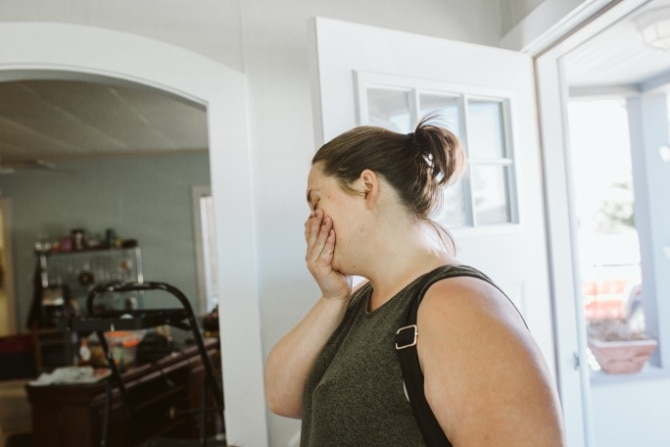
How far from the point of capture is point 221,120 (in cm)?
208

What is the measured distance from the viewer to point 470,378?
2.95ft

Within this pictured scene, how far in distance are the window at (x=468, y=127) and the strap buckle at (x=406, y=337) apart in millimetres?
808

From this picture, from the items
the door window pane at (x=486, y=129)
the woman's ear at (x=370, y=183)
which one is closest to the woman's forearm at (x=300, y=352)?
the woman's ear at (x=370, y=183)

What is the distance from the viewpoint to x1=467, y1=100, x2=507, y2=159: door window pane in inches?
79.0

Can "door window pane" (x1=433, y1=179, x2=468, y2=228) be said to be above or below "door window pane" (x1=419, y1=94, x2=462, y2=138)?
below

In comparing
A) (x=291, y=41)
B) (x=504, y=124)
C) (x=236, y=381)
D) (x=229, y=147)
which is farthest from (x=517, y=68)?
(x=236, y=381)

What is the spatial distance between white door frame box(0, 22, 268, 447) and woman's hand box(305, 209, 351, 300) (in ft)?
2.55

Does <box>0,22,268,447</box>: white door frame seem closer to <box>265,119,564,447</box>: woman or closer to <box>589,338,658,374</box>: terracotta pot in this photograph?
<box>265,119,564,447</box>: woman

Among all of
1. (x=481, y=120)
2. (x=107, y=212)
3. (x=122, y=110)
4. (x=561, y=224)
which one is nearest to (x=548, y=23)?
(x=481, y=120)

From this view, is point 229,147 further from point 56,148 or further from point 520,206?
point 56,148

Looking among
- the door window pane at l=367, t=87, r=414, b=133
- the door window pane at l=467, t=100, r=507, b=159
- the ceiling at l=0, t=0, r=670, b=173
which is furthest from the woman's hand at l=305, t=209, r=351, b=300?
the ceiling at l=0, t=0, r=670, b=173

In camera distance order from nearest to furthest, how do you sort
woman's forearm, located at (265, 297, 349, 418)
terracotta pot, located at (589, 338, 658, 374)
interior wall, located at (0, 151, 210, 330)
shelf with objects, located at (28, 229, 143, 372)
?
woman's forearm, located at (265, 297, 349, 418)
terracotta pot, located at (589, 338, 658, 374)
shelf with objects, located at (28, 229, 143, 372)
interior wall, located at (0, 151, 210, 330)

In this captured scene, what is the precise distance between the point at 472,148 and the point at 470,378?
123cm

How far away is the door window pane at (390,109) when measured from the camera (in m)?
1.78
